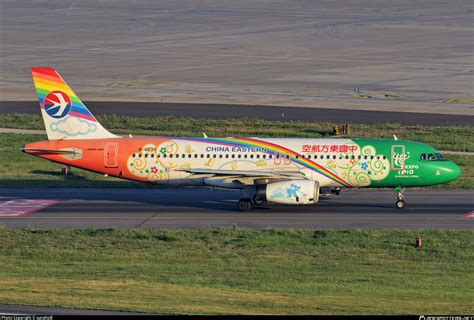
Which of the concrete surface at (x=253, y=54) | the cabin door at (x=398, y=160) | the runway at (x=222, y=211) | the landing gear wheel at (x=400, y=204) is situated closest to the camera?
the runway at (x=222, y=211)

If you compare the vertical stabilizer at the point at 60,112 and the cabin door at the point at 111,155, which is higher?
the vertical stabilizer at the point at 60,112

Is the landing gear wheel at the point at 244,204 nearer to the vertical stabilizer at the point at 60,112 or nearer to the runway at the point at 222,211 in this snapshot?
the runway at the point at 222,211

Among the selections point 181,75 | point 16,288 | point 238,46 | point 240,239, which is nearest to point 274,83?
point 181,75

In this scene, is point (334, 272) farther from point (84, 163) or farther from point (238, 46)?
point (238, 46)

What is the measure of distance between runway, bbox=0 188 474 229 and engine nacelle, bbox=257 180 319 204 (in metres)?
0.97

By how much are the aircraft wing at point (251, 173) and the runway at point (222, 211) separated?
210 centimetres

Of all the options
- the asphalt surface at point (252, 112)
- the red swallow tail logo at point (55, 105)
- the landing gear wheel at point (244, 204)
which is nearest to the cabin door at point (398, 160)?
the landing gear wheel at point (244, 204)

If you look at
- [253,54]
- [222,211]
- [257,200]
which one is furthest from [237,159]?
[253,54]

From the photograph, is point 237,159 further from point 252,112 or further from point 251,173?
point 252,112

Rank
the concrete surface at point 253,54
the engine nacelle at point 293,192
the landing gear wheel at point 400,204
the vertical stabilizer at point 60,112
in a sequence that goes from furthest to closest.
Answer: the concrete surface at point 253,54 < the vertical stabilizer at point 60,112 < the landing gear wheel at point 400,204 < the engine nacelle at point 293,192

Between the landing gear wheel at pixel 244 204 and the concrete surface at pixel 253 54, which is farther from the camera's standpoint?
the concrete surface at pixel 253 54

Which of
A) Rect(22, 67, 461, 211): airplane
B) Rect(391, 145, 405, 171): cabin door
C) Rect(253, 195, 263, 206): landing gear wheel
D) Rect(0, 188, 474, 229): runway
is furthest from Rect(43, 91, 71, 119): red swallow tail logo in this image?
Rect(391, 145, 405, 171): cabin door

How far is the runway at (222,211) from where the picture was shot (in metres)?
53.6

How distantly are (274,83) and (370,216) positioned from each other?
58.0 m
